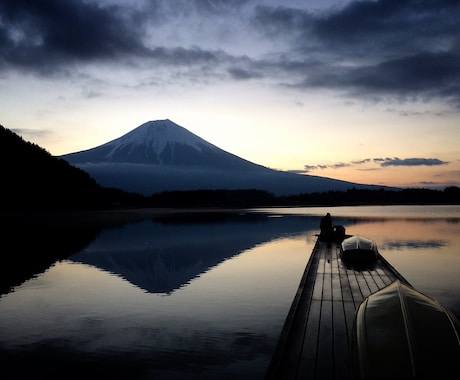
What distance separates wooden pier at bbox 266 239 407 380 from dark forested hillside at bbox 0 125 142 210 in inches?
3479

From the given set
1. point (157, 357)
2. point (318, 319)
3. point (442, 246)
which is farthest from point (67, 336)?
point (442, 246)

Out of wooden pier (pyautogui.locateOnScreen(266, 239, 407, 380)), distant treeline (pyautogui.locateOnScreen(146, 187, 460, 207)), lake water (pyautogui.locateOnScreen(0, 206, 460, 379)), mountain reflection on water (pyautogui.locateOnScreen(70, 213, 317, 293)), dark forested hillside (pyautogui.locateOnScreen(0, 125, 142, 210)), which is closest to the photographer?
wooden pier (pyautogui.locateOnScreen(266, 239, 407, 380))

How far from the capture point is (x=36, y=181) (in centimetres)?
9656

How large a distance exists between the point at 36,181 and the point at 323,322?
9793 centimetres

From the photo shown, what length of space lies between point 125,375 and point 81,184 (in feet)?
345

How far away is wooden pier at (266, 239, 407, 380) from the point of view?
7223 millimetres

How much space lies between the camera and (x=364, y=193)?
191875mm

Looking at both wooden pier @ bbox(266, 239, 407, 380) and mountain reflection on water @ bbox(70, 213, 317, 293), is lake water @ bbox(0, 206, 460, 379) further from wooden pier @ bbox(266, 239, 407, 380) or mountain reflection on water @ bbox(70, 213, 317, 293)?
wooden pier @ bbox(266, 239, 407, 380)

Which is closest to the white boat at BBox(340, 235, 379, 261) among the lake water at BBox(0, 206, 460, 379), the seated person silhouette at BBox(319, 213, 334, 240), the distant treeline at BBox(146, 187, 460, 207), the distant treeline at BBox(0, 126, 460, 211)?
the lake water at BBox(0, 206, 460, 379)

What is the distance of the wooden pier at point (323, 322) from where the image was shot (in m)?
7.22

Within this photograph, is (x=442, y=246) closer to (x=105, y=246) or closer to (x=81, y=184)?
(x=105, y=246)

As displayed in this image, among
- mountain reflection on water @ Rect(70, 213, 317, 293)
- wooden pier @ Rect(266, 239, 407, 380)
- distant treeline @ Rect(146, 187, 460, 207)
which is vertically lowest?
mountain reflection on water @ Rect(70, 213, 317, 293)

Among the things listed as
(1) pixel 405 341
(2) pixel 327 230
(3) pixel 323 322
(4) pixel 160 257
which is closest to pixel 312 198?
(2) pixel 327 230

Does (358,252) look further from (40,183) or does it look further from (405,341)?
(40,183)
